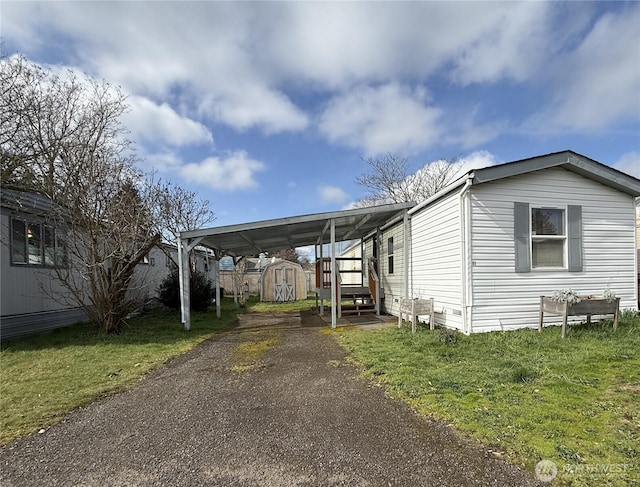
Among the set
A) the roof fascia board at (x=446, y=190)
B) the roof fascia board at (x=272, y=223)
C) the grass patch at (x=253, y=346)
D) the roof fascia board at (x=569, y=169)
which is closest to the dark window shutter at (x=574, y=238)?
the roof fascia board at (x=569, y=169)

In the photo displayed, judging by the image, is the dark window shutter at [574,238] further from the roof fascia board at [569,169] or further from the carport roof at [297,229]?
the carport roof at [297,229]

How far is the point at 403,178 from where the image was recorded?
25.0 meters

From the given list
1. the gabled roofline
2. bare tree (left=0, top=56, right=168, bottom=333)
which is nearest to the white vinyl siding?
the gabled roofline

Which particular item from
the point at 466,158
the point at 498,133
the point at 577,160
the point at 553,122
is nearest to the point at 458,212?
the point at 577,160

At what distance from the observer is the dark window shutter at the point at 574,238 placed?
23.5 feet

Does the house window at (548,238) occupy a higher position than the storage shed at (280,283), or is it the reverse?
the house window at (548,238)

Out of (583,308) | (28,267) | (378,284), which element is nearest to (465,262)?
(583,308)

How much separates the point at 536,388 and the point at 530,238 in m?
3.97

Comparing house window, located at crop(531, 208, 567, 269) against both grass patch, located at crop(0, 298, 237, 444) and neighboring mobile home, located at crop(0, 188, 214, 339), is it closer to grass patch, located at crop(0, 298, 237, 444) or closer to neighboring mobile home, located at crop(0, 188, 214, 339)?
grass patch, located at crop(0, 298, 237, 444)

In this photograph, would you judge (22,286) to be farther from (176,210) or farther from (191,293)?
(176,210)

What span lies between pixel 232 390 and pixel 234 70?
7.14m

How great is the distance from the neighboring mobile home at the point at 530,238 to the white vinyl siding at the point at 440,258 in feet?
0.14
